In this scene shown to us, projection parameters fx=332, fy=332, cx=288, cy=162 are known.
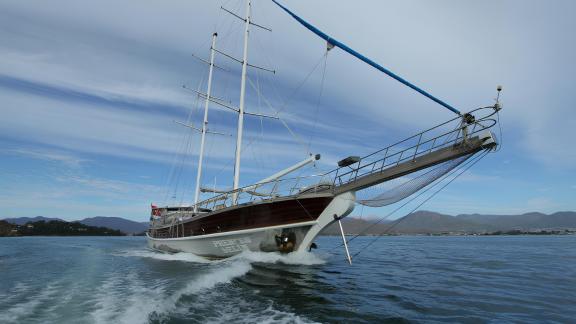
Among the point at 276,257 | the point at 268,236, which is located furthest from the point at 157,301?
the point at 276,257

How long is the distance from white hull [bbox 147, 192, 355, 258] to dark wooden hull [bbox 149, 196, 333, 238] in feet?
0.74

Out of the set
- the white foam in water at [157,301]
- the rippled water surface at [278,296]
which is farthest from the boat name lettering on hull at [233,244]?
the rippled water surface at [278,296]

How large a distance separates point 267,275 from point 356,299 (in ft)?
16.6

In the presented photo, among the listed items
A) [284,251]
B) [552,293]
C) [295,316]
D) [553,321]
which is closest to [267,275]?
[284,251]

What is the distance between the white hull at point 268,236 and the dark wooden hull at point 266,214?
227mm

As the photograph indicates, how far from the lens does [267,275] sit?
14445mm

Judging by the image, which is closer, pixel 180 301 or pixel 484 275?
pixel 180 301

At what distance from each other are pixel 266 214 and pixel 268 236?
1160 mm

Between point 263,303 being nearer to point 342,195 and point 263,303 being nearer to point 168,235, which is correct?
point 342,195

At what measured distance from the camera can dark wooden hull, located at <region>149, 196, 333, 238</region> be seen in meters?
16.5

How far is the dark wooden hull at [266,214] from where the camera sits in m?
16.5

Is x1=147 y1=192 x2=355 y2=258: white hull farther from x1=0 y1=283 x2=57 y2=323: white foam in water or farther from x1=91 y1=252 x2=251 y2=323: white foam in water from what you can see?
x1=0 y1=283 x2=57 y2=323: white foam in water

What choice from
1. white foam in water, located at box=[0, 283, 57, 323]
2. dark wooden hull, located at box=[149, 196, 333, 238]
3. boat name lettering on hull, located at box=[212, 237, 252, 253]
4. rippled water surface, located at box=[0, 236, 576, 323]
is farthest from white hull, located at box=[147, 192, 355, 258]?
white foam in water, located at box=[0, 283, 57, 323]

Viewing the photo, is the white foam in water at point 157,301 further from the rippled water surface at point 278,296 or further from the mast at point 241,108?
the mast at point 241,108
